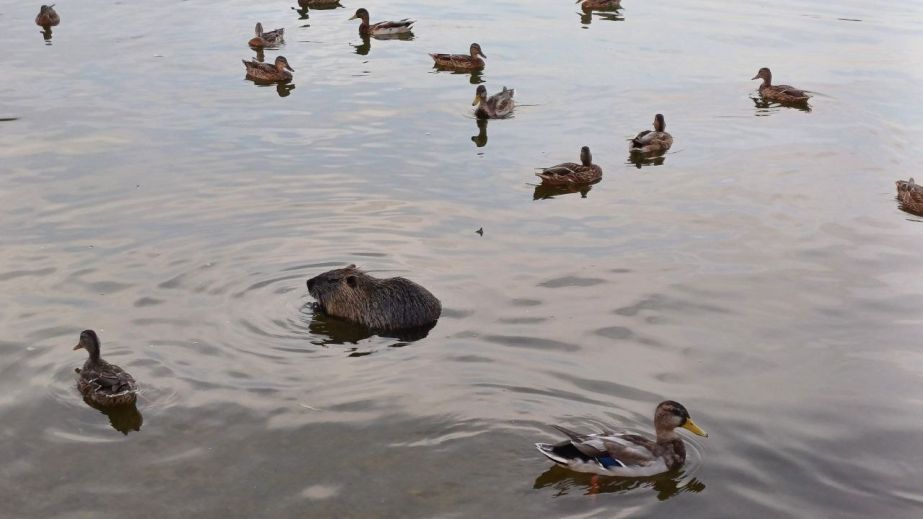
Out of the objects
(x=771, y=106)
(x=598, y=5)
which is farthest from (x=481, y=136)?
(x=598, y=5)

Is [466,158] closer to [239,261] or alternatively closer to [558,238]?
[558,238]

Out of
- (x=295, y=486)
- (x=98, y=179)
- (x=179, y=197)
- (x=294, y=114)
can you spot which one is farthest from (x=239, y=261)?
(x=294, y=114)

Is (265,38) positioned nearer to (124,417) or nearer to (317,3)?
(317,3)

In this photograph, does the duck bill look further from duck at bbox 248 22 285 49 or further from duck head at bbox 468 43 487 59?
duck at bbox 248 22 285 49

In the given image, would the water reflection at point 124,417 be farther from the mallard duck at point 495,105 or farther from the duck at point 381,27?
the duck at point 381,27

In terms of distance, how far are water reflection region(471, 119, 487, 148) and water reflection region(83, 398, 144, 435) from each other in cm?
984

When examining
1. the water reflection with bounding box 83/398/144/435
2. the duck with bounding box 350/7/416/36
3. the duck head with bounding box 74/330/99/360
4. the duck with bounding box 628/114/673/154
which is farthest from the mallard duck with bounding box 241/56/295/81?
the water reflection with bounding box 83/398/144/435

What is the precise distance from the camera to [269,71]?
22281 mm

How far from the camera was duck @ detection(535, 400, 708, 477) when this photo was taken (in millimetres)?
8859

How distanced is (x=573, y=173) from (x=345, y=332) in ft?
18.8

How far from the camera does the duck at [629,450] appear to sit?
886cm

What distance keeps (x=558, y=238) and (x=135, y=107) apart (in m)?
9.06

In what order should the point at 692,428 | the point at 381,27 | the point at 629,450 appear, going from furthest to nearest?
the point at 381,27
the point at 692,428
the point at 629,450

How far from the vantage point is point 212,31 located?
26.8m
